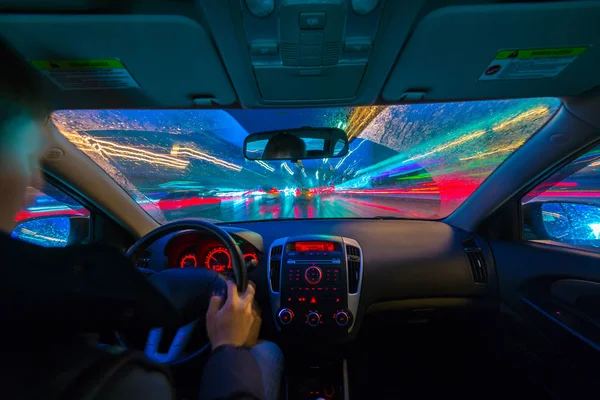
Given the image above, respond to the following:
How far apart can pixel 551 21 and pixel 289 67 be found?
1.41 metres

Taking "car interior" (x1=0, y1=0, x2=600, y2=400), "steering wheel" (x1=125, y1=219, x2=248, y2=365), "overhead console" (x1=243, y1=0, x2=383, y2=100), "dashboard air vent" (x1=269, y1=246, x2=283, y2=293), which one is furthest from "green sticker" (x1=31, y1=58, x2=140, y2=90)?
"dashboard air vent" (x1=269, y1=246, x2=283, y2=293)

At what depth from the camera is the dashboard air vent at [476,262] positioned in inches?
130

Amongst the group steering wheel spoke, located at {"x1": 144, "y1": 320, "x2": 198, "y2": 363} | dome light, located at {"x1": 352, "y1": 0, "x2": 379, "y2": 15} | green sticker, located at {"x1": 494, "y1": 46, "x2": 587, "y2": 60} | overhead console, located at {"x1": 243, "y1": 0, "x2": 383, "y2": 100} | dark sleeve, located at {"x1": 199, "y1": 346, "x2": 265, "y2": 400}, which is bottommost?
steering wheel spoke, located at {"x1": 144, "y1": 320, "x2": 198, "y2": 363}

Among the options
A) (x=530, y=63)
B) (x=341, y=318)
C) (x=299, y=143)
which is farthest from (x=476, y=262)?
(x=299, y=143)

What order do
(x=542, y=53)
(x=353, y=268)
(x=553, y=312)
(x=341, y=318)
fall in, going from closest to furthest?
(x=542, y=53) < (x=553, y=312) < (x=341, y=318) < (x=353, y=268)

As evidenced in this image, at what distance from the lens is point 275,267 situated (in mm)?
3164

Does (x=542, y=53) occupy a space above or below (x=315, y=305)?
above

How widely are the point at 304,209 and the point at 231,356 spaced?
420 centimetres

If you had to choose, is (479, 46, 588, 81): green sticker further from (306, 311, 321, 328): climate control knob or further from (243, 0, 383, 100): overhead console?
(306, 311, 321, 328): climate control knob

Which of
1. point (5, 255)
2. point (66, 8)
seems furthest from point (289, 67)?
point (5, 255)

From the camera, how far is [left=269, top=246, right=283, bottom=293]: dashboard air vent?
122 inches

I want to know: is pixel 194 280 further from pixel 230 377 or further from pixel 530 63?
pixel 530 63

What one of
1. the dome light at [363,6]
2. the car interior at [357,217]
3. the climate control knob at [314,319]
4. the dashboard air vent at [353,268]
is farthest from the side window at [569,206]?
the dome light at [363,6]

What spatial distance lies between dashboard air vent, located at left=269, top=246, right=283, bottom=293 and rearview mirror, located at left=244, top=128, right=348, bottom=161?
936 mm
